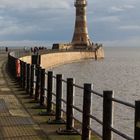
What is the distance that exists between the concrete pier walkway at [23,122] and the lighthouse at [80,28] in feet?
382

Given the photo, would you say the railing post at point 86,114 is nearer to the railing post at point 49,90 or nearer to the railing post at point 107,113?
the railing post at point 107,113

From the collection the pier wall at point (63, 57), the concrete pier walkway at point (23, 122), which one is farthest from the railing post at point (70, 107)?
the pier wall at point (63, 57)

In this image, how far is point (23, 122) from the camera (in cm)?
1251

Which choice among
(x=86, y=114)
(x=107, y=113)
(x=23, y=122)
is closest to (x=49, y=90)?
(x=23, y=122)

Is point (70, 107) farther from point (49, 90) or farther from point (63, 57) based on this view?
point (63, 57)

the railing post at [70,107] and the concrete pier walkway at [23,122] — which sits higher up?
the railing post at [70,107]

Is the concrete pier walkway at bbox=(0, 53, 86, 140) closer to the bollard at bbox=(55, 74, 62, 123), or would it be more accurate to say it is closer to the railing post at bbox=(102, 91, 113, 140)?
the bollard at bbox=(55, 74, 62, 123)

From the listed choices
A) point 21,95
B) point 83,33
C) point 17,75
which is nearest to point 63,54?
point 83,33

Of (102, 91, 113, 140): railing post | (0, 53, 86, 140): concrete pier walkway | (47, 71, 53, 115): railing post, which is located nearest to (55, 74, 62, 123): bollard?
(0, 53, 86, 140): concrete pier walkway

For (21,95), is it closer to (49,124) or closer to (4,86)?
(4,86)

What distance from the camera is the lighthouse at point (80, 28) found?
13412 cm

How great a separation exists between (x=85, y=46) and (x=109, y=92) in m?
133

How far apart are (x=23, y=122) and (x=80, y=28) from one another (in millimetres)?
121821

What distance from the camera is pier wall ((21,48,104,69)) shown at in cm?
8443
